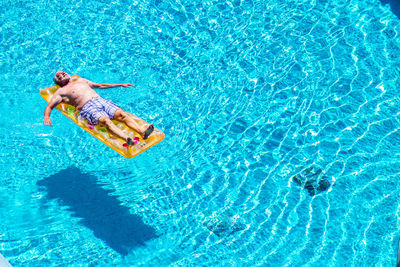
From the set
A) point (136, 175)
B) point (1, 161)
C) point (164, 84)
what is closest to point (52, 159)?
point (1, 161)

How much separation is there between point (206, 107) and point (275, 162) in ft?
4.64

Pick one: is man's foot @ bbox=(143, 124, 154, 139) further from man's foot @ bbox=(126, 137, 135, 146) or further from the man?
man's foot @ bbox=(126, 137, 135, 146)

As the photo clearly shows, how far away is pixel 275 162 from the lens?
8.19m

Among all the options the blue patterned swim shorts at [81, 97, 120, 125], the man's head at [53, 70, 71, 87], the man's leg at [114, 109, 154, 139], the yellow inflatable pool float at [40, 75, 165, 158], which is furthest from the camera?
the man's head at [53, 70, 71, 87]

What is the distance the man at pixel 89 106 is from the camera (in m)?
7.52

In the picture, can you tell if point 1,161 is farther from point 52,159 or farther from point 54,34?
point 54,34

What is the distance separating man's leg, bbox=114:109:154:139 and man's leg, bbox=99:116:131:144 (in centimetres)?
16

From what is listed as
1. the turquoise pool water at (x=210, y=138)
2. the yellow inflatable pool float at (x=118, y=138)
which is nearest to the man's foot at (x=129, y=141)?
the yellow inflatable pool float at (x=118, y=138)

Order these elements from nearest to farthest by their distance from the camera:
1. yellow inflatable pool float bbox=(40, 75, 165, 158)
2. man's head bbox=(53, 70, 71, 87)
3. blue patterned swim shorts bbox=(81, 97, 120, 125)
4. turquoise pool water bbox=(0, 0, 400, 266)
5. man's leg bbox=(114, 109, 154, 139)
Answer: yellow inflatable pool float bbox=(40, 75, 165, 158), man's leg bbox=(114, 109, 154, 139), turquoise pool water bbox=(0, 0, 400, 266), blue patterned swim shorts bbox=(81, 97, 120, 125), man's head bbox=(53, 70, 71, 87)

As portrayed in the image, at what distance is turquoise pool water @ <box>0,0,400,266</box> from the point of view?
24.6 feet

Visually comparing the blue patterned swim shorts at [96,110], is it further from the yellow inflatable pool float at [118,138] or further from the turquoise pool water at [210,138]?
the turquoise pool water at [210,138]

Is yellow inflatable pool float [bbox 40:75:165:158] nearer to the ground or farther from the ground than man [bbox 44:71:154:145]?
nearer to the ground

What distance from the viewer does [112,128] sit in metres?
7.49

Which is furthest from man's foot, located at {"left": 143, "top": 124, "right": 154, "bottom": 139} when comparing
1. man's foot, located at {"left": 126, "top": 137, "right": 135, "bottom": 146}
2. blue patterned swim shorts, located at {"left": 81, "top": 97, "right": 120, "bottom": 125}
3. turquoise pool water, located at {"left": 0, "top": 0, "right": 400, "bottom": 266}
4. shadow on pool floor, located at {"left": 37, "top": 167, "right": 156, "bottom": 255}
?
shadow on pool floor, located at {"left": 37, "top": 167, "right": 156, "bottom": 255}
